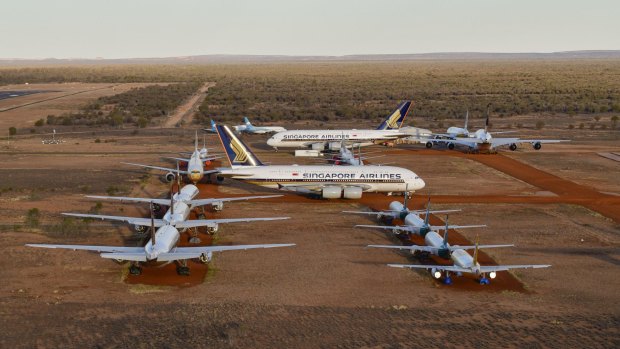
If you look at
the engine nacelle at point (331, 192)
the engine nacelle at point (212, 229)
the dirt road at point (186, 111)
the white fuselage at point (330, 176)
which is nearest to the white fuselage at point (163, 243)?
the engine nacelle at point (212, 229)

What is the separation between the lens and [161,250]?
3219cm

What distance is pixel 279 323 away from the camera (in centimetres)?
2789

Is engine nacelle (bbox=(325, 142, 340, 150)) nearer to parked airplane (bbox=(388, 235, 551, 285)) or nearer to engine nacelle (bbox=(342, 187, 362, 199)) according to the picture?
engine nacelle (bbox=(342, 187, 362, 199))

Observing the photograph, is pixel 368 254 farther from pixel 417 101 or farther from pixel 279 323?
pixel 417 101

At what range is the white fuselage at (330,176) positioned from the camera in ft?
175

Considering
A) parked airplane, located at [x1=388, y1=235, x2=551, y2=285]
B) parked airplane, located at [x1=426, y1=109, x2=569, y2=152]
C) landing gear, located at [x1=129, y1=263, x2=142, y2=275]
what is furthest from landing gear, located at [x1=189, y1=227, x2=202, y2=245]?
parked airplane, located at [x1=426, y1=109, x2=569, y2=152]

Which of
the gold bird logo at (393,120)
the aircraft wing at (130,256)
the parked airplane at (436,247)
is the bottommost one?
the parked airplane at (436,247)

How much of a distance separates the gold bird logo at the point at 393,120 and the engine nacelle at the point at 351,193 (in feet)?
117

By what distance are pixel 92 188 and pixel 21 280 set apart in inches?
1013

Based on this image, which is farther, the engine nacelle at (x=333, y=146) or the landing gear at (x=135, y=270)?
the engine nacelle at (x=333, y=146)

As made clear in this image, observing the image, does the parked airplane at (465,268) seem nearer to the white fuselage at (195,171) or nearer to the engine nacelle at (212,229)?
the engine nacelle at (212,229)

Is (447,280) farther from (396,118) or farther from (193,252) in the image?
(396,118)

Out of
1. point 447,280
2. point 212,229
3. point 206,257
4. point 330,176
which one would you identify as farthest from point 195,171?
point 447,280

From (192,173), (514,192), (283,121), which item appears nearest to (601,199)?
(514,192)
